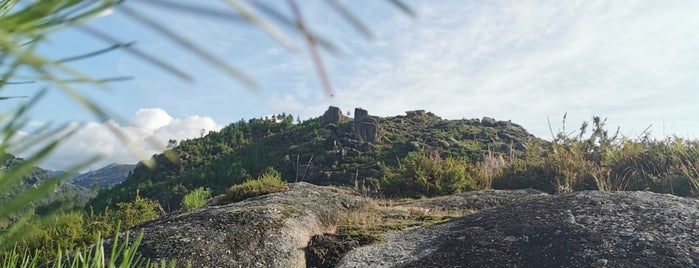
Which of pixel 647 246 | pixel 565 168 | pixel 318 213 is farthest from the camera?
pixel 565 168

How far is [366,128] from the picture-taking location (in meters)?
46.3

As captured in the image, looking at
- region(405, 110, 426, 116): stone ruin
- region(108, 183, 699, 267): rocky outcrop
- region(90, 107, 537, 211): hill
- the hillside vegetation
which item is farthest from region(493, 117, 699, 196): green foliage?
region(405, 110, 426, 116): stone ruin

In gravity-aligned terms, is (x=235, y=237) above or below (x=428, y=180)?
below

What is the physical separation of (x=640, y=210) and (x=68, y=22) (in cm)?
517

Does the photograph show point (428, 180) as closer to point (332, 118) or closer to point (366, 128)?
point (366, 128)

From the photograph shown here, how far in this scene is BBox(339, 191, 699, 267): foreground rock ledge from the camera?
394 centimetres

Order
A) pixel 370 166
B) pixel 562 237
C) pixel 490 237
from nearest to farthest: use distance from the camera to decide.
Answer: pixel 562 237, pixel 490 237, pixel 370 166

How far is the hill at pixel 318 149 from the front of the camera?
128ft

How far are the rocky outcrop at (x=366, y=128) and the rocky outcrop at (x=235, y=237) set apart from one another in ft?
129

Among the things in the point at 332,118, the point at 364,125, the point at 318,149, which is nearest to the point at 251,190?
the point at 318,149

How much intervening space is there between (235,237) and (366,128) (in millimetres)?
41435

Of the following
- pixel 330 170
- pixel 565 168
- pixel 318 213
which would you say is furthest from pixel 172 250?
pixel 330 170

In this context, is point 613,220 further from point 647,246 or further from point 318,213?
point 318,213

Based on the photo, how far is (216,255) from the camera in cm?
472
